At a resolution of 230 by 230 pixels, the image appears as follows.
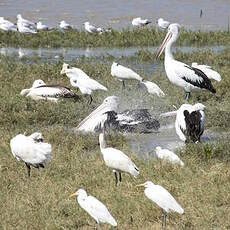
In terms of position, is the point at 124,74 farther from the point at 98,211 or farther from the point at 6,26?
the point at 6,26

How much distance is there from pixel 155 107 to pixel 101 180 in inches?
179

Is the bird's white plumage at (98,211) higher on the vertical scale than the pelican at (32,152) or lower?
higher

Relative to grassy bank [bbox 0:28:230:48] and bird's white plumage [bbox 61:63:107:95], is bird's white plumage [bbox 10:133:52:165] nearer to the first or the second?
bird's white plumage [bbox 61:63:107:95]

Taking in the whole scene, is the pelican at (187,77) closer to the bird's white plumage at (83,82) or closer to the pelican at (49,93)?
the bird's white plumage at (83,82)

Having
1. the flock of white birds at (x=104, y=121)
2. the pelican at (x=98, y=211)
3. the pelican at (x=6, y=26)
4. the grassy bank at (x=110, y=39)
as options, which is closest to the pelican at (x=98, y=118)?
the flock of white birds at (x=104, y=121)

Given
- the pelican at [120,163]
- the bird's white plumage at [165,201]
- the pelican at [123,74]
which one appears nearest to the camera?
the bird's white plumage at [165,201]

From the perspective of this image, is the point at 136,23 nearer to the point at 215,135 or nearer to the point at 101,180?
the point at 215,135

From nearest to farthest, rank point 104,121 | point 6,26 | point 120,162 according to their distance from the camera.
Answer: point 120,162, point 104,121, point 6,26

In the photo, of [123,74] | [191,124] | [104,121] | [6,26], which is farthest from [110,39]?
[191,124]

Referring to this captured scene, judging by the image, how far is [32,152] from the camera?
8148 millimetres

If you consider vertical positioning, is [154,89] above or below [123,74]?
above

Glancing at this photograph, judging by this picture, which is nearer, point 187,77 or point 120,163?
point 120,163

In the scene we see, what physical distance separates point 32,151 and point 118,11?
902 inches

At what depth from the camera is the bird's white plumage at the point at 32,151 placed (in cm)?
810
